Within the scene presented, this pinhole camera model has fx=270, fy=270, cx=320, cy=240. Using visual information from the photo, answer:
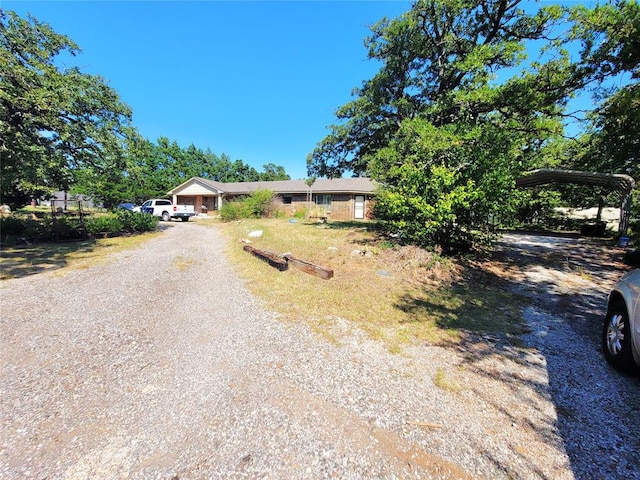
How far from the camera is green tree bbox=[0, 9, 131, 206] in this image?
25.4 feet

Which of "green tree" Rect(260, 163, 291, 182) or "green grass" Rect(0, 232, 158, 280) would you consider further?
"green tree" Rect(260, 163, 291, 182)

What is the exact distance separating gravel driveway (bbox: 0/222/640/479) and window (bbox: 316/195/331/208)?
783 inches

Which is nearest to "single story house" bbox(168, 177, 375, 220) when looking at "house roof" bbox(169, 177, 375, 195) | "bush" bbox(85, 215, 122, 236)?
"house roof" bbox(169, 177, 375, 195)

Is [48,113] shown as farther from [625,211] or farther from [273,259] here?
[625,211]

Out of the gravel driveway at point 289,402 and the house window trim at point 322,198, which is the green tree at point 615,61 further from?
the house window trim at point 322,198

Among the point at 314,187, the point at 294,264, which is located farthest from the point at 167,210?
the point at 294,264

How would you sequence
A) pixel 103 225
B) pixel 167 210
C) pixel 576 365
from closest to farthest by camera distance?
pixel 576 365 → pixel 103 225 → pixel 167 210

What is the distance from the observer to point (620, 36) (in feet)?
19.9

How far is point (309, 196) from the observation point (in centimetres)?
2375

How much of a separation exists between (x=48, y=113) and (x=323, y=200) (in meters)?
17.9

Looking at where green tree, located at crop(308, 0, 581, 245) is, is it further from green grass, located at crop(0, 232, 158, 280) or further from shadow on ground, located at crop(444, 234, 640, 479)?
green grass, located at crop(0, 232, 158, 280)

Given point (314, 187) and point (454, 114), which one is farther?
point (314, 187)

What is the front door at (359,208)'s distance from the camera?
22812mm

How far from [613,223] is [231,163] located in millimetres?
50021
